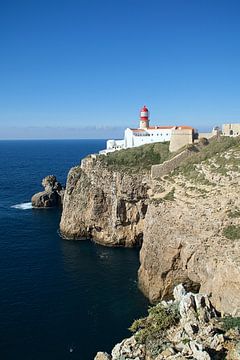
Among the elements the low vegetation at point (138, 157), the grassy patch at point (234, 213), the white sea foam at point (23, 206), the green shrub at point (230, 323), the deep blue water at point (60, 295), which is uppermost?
the low vegetation at point (138, 157)

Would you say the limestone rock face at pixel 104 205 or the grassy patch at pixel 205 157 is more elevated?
the grassy patch at pixel 205 157

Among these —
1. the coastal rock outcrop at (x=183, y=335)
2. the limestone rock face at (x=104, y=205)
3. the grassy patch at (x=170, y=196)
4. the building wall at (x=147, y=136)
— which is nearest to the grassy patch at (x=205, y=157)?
the grassy patch at (x=170, y=196)

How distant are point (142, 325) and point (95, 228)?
38957 millimetres

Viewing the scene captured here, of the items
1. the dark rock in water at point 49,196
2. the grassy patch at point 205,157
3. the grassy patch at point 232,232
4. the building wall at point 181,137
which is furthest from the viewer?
the dark rock in water at point 49,196

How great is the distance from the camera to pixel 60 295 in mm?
43625

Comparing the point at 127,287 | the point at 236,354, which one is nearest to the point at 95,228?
the point at 127,287

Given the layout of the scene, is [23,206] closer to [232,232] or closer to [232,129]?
[232,129]

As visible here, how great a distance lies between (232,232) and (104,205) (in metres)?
30.9

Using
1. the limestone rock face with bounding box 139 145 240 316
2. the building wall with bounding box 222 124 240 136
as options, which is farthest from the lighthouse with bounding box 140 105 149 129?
the limestone rock face with bounding box 139 145 240 316

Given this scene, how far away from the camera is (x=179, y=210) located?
42.9 meters

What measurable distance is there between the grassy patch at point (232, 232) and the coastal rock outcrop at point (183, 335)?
36.5 feet

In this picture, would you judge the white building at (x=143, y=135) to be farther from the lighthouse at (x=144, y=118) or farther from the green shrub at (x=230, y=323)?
the green shrub at (x=230, y=323)

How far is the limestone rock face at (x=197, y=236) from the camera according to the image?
34.1 meters

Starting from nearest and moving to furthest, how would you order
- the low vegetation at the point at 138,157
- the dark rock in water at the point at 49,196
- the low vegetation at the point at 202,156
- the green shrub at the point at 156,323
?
the green shrub at the point at 156,323, the low vegetation at the point at 202,156, the low vegetation at the point at 138,157, the dark rock in water at the point at 49,196
